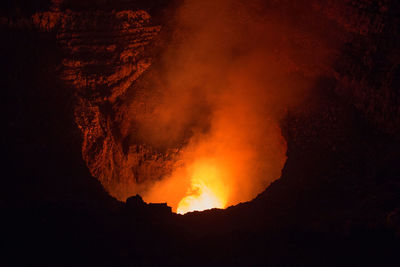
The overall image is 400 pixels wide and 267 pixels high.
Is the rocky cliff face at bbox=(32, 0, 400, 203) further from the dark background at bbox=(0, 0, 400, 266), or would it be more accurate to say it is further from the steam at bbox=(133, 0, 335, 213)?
the steam at bbox=(133, 0, 335, 213)

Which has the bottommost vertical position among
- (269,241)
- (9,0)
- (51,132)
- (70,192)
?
A: (70,192)

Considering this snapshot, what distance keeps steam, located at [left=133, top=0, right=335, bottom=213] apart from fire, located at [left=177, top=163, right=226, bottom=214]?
0.04 m

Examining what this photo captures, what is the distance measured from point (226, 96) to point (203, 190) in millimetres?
2803

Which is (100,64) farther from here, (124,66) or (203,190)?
(203,190)

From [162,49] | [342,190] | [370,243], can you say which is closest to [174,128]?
[162,49]

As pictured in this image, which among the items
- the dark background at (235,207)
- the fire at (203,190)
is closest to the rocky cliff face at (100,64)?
the dark background at (235,207)

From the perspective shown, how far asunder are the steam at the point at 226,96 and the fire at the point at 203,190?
0.04 meters

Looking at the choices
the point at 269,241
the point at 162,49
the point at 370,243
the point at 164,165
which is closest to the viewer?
the point at 370,243

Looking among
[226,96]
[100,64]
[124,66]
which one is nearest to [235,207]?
[124,66]

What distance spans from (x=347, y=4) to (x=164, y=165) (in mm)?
5722

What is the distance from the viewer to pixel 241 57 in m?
7.84

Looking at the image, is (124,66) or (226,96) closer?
(124,66)

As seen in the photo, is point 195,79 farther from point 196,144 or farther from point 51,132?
point 51,132

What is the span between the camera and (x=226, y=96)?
8.16m
